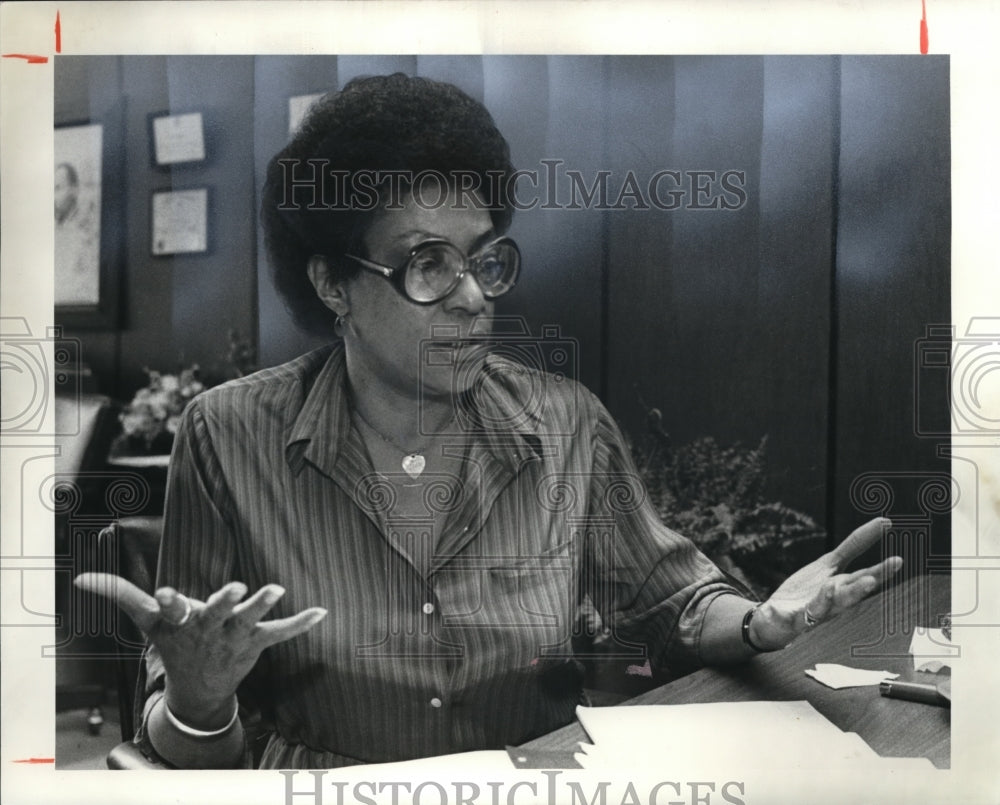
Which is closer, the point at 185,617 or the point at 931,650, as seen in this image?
the point at 185,617

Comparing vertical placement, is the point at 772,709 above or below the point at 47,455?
below

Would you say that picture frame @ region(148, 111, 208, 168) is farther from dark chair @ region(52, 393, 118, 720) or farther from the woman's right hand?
the woman's right hand

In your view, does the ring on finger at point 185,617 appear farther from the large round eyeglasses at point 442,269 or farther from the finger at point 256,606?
the large round eyeglasses at point 442,269

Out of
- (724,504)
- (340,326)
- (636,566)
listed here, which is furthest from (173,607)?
(724,504)

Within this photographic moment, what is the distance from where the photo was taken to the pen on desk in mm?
2344

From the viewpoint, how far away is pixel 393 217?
2.26 meters

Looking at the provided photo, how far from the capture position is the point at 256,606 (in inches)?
88.9

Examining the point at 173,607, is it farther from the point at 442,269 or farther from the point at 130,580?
the point at 442,269

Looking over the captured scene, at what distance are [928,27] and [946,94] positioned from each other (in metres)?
0.15

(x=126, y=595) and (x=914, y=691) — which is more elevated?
(x=126, y=595)

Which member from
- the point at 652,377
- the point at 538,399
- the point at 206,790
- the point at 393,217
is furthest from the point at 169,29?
the point at 206,790

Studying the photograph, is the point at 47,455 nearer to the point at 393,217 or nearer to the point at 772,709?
the point at 393,217

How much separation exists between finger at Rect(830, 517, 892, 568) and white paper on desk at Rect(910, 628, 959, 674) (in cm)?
21

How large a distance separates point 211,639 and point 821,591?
1.28 m
